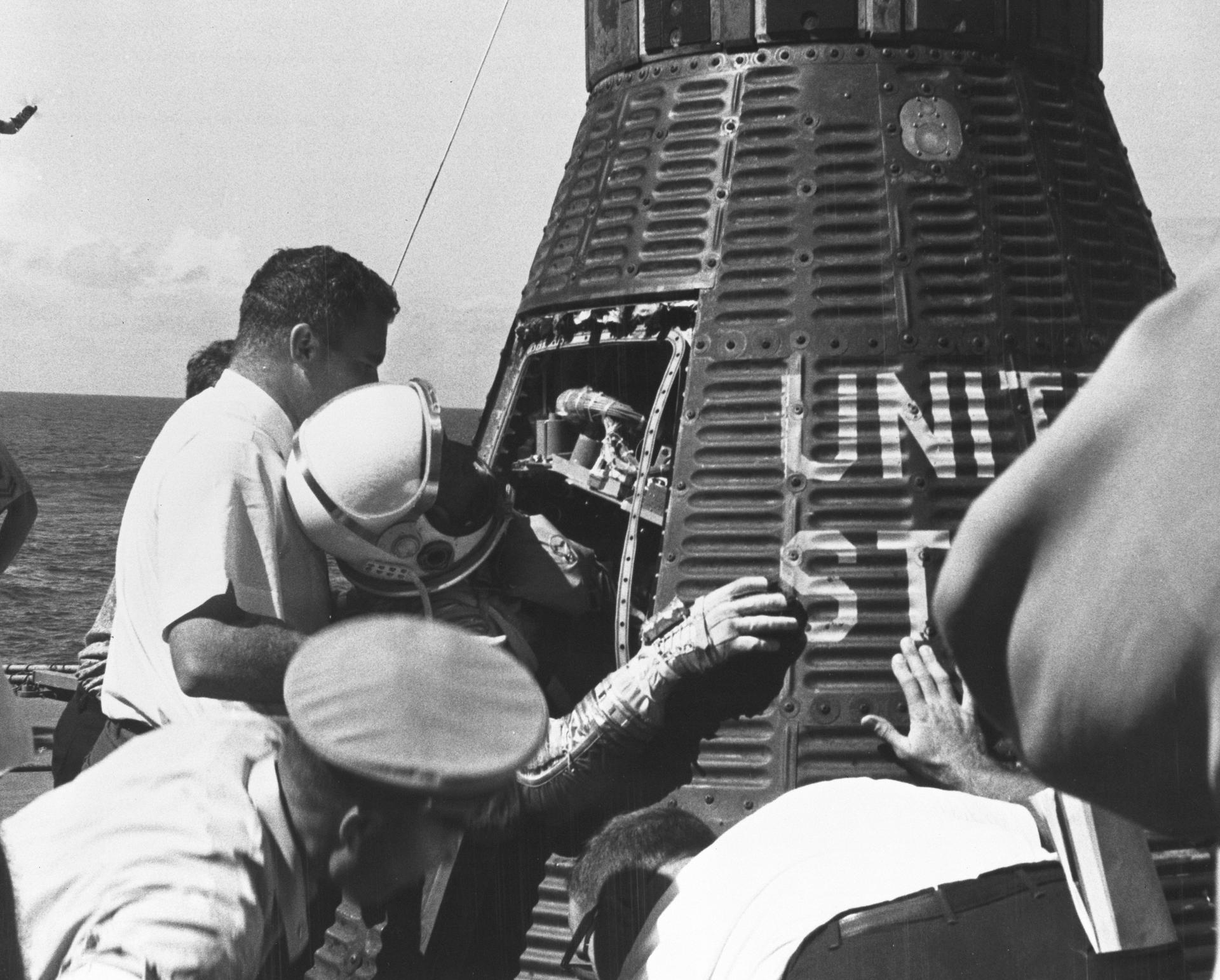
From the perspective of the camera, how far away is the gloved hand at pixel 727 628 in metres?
3.04

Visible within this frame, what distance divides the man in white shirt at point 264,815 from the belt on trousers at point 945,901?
559mm

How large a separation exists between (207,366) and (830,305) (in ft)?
6.29

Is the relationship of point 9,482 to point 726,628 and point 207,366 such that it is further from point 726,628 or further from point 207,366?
point 726,628

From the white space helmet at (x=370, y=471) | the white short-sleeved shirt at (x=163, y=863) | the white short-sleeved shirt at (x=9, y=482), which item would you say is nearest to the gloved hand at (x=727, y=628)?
the white space helmet at (x=370, y=471)

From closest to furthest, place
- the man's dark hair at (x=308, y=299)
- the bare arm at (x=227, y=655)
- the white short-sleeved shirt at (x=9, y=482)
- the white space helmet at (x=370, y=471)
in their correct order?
the bare arm at (x=227, y=655), the white space helmet at (x=370, y=471), the man's dark hair at (x=308, y=299), the white short-sleeved shirt at (x=9, y=482)

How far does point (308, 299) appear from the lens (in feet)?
9.39

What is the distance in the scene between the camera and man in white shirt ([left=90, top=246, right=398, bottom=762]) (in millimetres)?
2457

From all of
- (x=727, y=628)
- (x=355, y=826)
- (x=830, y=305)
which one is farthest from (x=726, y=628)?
(x=355, y=826)

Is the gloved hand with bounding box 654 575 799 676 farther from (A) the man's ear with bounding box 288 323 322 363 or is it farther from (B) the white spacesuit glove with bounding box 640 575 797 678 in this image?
(A) the man's ear with bounding box 288 323 322 363

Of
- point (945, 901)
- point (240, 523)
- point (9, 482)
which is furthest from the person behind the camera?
point (9, 482)

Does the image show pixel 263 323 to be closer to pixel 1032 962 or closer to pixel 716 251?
pixel 716 251

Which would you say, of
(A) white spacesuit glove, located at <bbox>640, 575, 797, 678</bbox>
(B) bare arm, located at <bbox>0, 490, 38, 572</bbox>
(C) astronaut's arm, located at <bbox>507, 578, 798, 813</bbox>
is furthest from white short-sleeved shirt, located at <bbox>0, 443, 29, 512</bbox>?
(A) white spacesuit glove, located at <bbox>640, 575, 797, 678</bbox>

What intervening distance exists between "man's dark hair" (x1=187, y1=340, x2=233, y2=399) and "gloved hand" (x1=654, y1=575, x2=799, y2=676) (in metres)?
1.78

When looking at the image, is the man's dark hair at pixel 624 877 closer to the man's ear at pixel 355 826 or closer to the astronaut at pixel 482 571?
the astronaut at pixel 482 571
